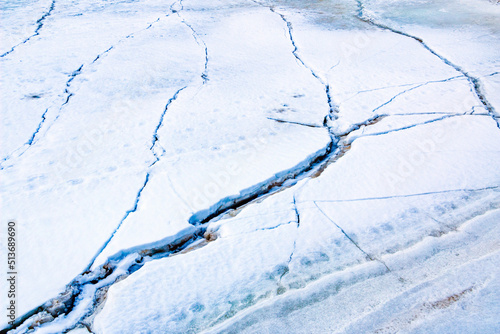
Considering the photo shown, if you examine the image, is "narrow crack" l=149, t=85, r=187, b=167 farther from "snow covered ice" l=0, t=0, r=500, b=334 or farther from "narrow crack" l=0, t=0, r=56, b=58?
"narrow crack" l=0, t=0, r=56, b=58

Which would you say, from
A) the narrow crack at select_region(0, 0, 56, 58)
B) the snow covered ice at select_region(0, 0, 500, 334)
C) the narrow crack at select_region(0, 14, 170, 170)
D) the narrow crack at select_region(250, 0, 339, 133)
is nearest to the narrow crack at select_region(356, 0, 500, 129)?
the snow covered ice at select_region(0, 0, 500, 334)

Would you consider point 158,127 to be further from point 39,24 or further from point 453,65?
point 453,65

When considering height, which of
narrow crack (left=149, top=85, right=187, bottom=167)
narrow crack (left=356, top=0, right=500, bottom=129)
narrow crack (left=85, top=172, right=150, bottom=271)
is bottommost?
narrow crack (left=85, top=172, right=150, bottom=271)

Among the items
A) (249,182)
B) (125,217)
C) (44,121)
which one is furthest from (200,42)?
(125,217)

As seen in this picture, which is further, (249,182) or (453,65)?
(453,65)

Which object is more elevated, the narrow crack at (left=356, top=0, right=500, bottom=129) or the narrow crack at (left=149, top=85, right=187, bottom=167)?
the narrow crack at (left=356, top=0, right=500, bottom=129)

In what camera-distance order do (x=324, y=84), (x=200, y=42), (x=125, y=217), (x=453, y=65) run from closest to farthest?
1. (x=125, y=217)
2. (x=324, y=84)
3. (x=453, y=65)
4. (x=200, y=42)

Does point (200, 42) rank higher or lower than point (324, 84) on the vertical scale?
higher

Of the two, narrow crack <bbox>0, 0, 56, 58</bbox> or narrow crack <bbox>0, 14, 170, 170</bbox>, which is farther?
narrow crack <bbox>0, 0, 56, 58</bbox>

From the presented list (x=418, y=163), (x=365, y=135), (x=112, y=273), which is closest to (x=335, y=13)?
(x=365, y=135)
